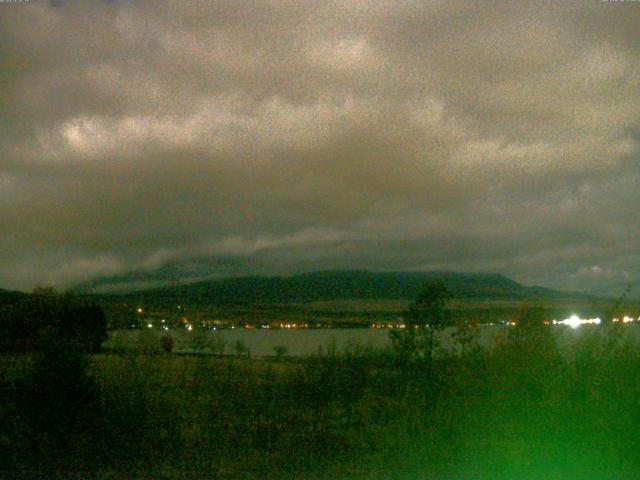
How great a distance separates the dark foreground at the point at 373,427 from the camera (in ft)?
34.6

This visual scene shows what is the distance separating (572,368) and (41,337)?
885 cm

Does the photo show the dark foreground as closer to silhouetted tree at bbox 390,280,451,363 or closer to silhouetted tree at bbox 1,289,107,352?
silhouetted tree at bbox 390,280,451,363

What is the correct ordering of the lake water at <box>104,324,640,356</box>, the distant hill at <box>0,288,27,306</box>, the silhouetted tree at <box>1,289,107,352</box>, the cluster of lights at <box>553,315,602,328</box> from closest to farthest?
the lake water at <box>104,324,640,356</box>, the cluster of lights at <box>553,315,602,328</box>, the silhouetted tree at <box>1,289,107,352</box>, the distant hill at <box>0,288,27,306</box>

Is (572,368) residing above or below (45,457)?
above

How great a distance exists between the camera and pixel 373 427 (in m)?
13.6

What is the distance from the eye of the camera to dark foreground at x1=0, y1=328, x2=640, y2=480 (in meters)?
10.5

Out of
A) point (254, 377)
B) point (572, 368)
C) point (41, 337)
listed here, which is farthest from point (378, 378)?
point (41, 337)

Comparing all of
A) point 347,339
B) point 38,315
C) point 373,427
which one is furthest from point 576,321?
point 38,315

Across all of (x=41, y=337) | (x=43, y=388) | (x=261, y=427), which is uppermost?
(x=41, y=337)

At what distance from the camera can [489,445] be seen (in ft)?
36.5

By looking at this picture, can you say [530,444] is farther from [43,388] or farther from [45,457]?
[43,388]

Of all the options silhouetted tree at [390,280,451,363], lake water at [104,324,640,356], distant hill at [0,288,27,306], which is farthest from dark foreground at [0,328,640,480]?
distant hill at [0,288,27,306]

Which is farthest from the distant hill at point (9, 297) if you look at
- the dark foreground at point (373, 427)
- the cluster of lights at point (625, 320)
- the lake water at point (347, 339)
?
the cluster of lights at point (625, 320)

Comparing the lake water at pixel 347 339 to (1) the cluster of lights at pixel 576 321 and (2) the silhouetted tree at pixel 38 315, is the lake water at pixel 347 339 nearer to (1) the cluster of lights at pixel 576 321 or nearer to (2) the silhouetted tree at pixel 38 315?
(1) the cluster of lights at pixel 576 321
